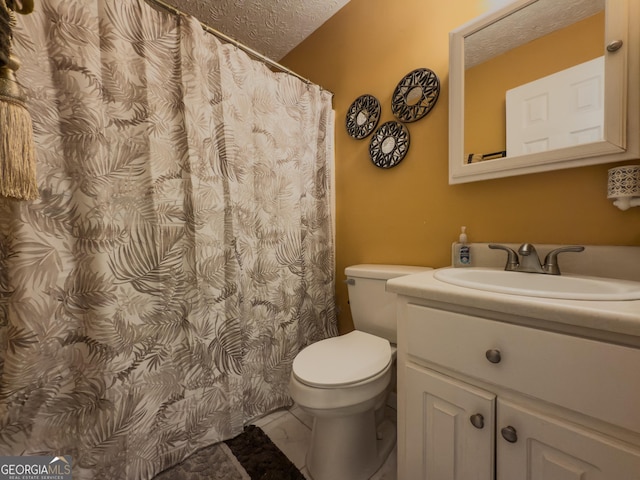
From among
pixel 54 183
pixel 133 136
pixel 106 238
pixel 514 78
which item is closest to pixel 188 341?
pixel 106 238

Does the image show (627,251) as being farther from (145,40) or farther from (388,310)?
(145,40)

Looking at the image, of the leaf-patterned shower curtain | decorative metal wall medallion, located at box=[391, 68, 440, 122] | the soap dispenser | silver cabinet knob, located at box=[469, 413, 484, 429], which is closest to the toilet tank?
the soap dispenser

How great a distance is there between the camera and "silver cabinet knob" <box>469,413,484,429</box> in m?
0.65

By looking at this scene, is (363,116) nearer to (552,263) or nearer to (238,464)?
(552,263)

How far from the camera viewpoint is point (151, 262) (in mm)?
982

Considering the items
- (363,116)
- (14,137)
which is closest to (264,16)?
(363,116)

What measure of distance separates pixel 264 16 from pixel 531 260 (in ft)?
6.34

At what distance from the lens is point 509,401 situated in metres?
0.62

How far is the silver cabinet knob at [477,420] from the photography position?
65cm

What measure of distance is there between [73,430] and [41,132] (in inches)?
39.0

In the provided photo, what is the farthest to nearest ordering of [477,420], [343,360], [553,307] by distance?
[343,360]
[477,420]
[553,307]

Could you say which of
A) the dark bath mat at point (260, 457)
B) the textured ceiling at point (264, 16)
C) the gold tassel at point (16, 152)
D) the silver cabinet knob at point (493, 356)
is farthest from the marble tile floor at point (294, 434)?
the textured ceiling at point (264, 16)

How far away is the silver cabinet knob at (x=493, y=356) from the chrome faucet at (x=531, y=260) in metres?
0.44

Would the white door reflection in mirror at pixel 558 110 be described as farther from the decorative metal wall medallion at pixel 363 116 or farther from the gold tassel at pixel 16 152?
the gold tassel at pixel 16 152
